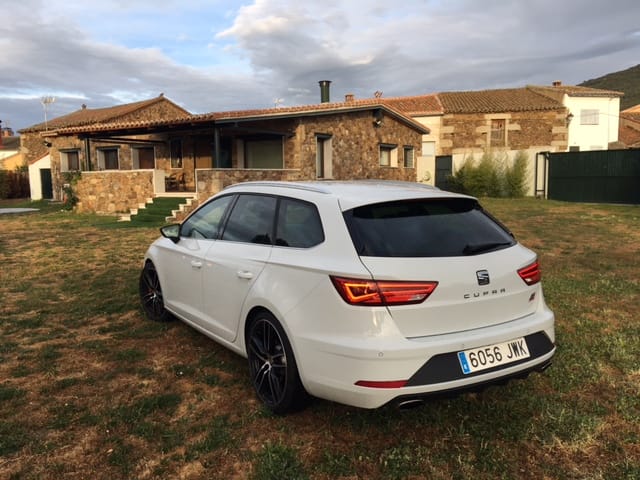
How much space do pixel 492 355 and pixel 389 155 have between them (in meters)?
20.0

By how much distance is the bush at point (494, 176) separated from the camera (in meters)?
23.2

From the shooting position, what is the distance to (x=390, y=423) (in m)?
2.95

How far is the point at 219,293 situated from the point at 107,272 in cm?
455

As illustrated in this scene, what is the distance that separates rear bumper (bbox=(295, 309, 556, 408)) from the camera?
7.88 ft

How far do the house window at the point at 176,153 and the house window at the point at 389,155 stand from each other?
879 centimetres

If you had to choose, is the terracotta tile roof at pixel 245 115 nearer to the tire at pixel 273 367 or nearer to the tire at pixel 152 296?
the tire at pixel 152 296

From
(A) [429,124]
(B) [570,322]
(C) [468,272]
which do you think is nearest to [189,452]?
(C) [468,272]

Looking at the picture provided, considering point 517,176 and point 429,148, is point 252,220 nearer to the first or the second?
point 517,176

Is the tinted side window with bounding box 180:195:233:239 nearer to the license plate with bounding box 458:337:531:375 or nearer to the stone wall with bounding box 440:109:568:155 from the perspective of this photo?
the license plate with bounding box 458:337:531:375

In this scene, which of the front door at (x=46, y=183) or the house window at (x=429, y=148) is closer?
the front door at (x=46, y=183)

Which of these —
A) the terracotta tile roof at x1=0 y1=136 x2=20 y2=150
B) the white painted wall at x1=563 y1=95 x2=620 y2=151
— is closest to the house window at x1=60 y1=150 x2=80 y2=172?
the terracotta tile roof at x1=0 y1=136 x2=20 y2=150

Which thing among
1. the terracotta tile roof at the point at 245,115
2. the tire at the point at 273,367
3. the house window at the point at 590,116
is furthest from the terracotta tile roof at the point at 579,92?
the tire at the point at 273,367

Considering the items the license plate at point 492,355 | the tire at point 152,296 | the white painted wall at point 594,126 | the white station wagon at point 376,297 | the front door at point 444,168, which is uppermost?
the white painted wall at point 594,126

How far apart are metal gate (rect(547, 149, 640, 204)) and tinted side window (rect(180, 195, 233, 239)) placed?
19.8 m
